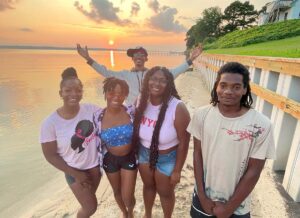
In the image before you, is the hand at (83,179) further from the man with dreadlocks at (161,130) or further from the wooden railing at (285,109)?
the wooden railing at (285,109)

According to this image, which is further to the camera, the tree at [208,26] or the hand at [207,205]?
the tree at [208,26]

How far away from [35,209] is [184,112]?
11.2 feet

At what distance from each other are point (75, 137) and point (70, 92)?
1.66 feet

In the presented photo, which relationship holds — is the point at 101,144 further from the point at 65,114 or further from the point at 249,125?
the point at 249,125

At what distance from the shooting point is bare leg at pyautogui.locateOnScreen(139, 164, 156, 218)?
119 inches

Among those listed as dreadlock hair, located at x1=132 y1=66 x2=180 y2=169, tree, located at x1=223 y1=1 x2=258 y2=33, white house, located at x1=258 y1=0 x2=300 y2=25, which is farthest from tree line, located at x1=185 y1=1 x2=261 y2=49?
dreadlock hair, located at x1=132 y1=66 x2=180 y2=169

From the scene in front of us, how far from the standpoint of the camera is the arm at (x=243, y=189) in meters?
2.03

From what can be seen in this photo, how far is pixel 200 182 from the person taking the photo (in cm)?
226

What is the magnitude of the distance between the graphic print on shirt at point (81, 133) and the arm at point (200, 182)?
1.27 m

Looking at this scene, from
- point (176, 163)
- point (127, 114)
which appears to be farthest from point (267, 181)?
point (127, 114)

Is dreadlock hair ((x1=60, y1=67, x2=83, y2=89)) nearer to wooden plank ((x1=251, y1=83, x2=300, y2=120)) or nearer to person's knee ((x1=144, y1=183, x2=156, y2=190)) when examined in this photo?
person's knee ((x1=144, y1=183, x2=156, y2=190))

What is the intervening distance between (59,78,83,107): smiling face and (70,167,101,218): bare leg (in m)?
0.88

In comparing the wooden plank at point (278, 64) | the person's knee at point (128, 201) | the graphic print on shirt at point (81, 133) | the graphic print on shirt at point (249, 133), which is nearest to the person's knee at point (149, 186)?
the person's knee at point (128, 201)

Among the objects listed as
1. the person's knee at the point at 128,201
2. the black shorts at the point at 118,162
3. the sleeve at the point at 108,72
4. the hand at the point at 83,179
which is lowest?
the person's knee at the point at 128,201
